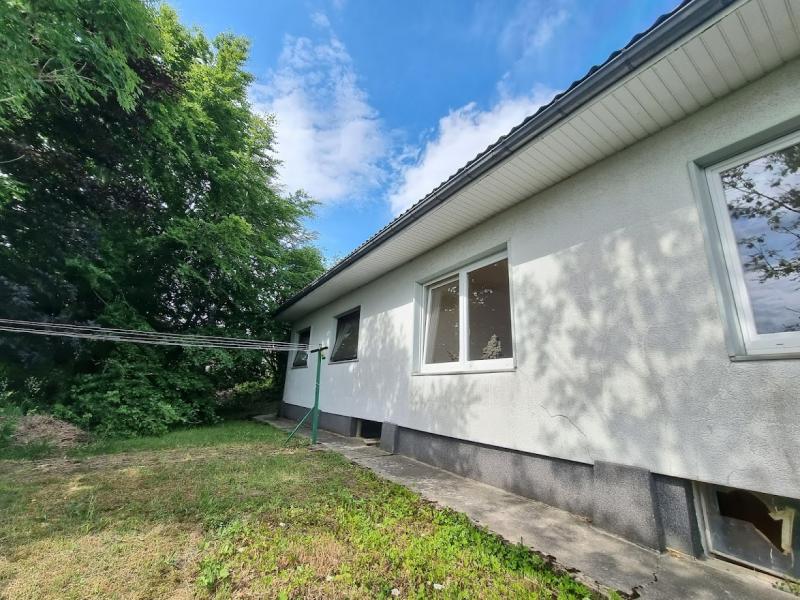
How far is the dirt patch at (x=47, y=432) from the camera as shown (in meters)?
5.44

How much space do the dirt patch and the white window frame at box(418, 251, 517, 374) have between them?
616 cm

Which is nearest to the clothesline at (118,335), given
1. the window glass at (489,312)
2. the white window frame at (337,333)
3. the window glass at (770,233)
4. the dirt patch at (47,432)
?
the white window frame at (337,333)

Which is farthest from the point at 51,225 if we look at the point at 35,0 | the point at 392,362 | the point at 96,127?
the point at 392,362

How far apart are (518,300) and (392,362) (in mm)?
2812

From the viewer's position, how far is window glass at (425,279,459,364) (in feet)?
16.2

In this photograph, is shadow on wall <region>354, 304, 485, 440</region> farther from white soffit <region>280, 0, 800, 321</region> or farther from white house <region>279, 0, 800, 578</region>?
white soffit <region>280, 0, 800, 321</region>

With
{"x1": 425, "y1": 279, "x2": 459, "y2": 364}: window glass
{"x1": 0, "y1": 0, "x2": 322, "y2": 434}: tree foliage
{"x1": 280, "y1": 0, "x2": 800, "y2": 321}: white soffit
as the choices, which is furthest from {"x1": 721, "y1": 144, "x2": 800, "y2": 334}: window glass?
{"x1": 0, "y1": 0, "x2": 322, "y2": 434}: tree foliage

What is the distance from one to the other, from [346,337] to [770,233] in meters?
7.25

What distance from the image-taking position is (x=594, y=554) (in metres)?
2.25

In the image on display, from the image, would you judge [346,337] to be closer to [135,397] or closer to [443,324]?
[443,324]

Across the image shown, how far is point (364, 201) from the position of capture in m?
14.9

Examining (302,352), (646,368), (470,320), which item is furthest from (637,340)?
(302,352)

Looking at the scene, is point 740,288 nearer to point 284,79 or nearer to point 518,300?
point 518,300

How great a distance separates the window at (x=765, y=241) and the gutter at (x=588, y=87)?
1.04m
